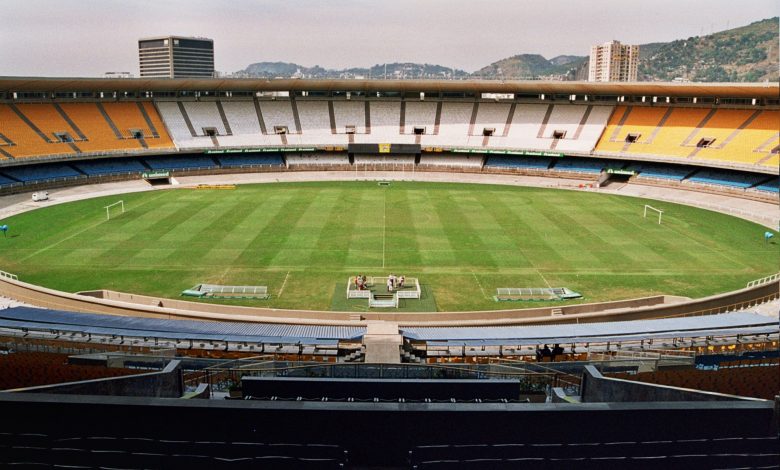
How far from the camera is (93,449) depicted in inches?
299

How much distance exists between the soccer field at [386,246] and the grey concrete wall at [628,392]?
15.2 meters

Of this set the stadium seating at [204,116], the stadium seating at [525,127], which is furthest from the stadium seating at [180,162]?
the stadium seating at [525,127]

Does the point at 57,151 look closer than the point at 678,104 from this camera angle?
Yes

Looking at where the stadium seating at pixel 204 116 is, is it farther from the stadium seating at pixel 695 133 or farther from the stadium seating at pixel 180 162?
the stadium seating at pixel 695 133

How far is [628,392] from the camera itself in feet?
31.1

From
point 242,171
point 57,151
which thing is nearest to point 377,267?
point 242,171

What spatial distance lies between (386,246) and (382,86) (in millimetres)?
33991

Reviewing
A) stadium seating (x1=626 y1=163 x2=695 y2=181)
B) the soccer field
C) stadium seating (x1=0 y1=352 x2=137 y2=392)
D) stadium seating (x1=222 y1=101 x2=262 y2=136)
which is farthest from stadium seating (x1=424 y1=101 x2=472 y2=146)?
stadium seating (x1=0 y1=352 x2=137 y2=392)

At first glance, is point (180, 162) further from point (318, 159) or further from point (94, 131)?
point (318, 159)

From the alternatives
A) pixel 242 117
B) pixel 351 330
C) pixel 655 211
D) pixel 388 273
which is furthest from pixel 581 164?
pixel 351 330

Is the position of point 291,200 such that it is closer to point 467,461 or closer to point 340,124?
point 340,124

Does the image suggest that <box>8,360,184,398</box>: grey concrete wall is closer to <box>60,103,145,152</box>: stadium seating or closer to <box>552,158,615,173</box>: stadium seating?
<box>60,103,145,152</box>: stadium seating

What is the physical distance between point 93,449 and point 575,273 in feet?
83.0

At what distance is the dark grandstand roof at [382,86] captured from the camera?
173 ft
